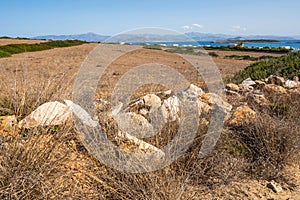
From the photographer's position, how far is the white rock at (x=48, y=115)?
293 centimetres

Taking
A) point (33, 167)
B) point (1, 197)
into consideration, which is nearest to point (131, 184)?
point (33, 167)

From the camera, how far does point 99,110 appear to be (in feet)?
11.5

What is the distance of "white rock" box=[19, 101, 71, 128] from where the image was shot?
293 centimetres

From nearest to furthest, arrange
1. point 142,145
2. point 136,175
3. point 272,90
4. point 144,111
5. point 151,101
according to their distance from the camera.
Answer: point 136,175 → point 142,145 → point 144,111 → point 151,101 → point 272,90

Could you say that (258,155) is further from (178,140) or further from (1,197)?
(1,197)

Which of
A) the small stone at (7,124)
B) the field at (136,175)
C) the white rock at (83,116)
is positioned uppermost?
the white rock at (83,116)

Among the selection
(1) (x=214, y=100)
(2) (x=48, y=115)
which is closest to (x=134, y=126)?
(2) (x=48, y=115)

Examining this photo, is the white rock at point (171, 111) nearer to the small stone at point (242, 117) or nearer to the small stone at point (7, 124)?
the small stone at point (242, 117)

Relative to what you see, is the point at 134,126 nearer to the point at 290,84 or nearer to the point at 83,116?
the point at 83,116

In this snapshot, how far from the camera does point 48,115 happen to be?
10.3 ft

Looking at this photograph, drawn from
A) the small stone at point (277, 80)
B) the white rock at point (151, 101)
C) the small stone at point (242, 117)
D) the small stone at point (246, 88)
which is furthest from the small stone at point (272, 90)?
the white rock at point (151, 101)

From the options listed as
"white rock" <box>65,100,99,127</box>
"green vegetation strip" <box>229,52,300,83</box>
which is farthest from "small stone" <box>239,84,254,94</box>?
"white rock" <box>65,100,99,127</box>

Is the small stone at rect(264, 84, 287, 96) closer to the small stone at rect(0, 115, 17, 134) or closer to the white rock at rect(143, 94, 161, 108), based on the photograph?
the white rock at rect(143, 94, 161, 108)

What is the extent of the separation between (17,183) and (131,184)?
0.84 meters
